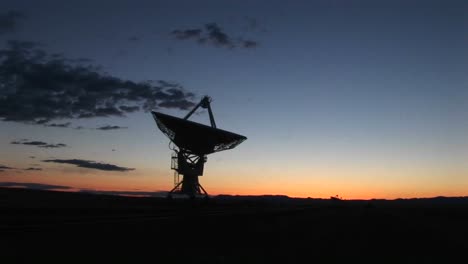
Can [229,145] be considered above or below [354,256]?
above

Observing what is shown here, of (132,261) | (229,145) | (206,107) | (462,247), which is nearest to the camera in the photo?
(132,261)

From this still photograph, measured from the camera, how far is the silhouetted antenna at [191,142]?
69375mm

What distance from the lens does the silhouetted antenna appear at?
69.4m

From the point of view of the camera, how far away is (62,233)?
20.7 metres

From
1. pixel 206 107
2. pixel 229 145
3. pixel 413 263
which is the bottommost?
pixel 413 263

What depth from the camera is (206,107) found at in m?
83.8

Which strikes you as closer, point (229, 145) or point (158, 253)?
point (158, 253)

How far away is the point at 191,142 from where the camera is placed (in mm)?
72750

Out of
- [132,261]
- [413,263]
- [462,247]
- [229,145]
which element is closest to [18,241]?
[132,261]

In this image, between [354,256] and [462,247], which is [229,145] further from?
[354,256]

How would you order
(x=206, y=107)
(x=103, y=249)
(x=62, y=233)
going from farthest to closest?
(x=206, y=107) → (x=62, y=233) → (x=103, y=249)

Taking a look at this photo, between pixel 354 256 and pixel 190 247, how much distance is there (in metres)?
6.68

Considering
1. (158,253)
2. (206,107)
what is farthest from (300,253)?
(206,107)

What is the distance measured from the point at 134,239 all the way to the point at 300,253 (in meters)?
6.75
